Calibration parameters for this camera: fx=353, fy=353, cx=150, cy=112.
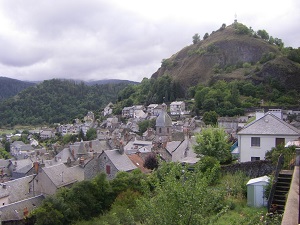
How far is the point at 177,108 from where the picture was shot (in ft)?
324

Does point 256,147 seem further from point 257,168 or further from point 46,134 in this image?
point 46,134

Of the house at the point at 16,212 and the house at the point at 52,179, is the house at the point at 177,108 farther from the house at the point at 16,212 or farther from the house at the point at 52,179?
the house at the point at 16,212

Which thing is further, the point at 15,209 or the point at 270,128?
the point at 15,209

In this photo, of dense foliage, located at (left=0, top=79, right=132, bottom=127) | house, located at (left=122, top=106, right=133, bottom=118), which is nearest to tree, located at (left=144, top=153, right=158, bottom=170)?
house, located at (left=122, top=106, right=133, bottom=118)

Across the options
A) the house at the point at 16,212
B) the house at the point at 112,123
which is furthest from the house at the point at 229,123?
the house at the point at 16,212

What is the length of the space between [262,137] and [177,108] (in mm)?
74010

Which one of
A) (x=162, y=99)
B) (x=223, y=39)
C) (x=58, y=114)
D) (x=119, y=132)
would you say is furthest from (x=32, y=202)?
(x=58, y=114)

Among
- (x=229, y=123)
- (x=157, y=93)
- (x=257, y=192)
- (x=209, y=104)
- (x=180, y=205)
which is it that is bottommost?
(x=257, y=192)

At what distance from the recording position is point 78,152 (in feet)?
181

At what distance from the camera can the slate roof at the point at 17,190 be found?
39.2 meters

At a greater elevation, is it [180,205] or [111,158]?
[180,205]

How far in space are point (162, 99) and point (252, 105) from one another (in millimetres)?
41123

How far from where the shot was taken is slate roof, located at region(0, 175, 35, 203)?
39.2 meters

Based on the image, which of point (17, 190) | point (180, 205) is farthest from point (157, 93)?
point (180, 205)
